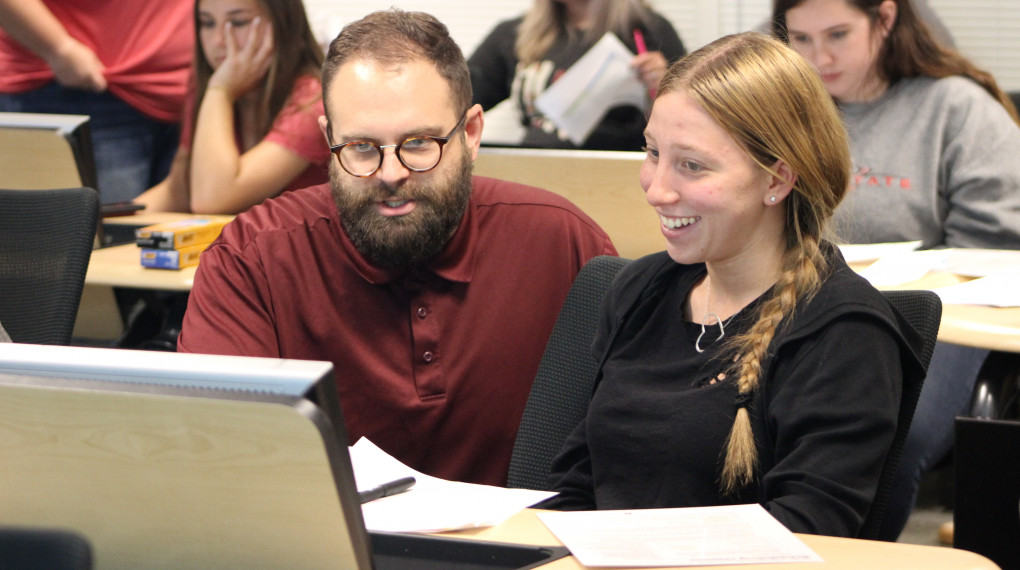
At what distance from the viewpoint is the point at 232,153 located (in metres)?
2.82

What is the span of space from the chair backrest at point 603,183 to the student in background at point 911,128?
44cm

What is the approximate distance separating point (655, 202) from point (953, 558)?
51cm

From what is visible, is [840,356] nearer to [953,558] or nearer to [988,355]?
[953,558]

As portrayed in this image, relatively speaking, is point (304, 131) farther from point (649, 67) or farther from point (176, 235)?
point (649, 67)

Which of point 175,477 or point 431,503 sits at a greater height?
point 175,477

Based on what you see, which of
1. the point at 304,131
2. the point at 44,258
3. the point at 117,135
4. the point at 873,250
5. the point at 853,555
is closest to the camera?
the point at 853,555

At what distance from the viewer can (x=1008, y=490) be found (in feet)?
4.25

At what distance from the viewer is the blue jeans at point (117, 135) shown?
3334mm

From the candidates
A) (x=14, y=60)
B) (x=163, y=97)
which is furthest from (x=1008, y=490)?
(x=14, y=60)

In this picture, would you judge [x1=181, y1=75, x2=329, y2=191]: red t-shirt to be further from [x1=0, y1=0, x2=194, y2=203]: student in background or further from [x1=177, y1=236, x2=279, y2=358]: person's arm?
[x1=177, y1=236, x2=279, y2=358]: person's arm

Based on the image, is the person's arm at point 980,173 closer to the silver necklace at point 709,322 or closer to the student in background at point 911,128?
the student in background at point 911,128

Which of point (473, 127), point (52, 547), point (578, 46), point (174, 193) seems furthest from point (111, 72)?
point (52, 547)

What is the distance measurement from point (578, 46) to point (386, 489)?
2.30 metres

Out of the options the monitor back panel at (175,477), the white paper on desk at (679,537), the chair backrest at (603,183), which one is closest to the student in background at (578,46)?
the chair backrest at (603,183)
